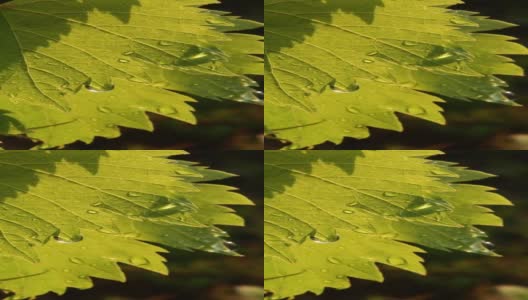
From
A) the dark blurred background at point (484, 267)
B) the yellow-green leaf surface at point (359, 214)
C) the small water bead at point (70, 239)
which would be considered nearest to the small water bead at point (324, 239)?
the yellow-green leaf surface at point (359, 214)

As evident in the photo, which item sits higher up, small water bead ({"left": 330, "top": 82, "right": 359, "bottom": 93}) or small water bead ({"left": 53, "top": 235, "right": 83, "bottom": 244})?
small water bead ({"left": 330, "top": 82, "right": 359, "bottom": 93})

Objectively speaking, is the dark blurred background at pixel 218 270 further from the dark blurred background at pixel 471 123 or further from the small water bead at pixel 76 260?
the dark blurred background at pixel 471 123

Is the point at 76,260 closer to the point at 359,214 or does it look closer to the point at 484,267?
the point at 359,214

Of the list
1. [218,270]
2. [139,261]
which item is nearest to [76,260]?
[139,261]

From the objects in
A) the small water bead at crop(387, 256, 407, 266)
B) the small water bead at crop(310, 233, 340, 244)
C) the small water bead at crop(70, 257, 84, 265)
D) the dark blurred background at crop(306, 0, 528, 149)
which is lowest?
the small water bead at crop(70, 257, 84, 265)

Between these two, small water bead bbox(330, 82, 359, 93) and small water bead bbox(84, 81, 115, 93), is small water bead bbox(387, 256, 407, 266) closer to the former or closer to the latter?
small water bead bbox(330, 82, 359, 93)

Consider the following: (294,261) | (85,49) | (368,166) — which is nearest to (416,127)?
(368,166)

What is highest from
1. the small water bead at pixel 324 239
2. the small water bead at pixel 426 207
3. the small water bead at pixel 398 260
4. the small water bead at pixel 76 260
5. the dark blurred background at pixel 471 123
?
the dark blurred background at pixel 471 123

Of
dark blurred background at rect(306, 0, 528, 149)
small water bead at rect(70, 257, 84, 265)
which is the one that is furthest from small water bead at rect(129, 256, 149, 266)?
dark blurred background at rect(306, 0, 528, 149)
